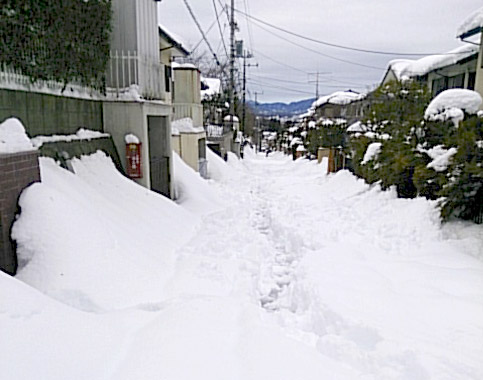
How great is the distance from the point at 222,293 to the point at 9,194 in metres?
2.51

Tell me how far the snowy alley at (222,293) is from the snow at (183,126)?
563 cm

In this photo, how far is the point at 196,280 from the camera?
4.92 m

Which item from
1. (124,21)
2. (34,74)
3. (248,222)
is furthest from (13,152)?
(248,222)

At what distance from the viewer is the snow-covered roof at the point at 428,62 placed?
47.5 feet

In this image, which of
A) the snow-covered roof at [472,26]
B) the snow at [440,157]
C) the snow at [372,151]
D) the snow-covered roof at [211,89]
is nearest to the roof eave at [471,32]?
the snow-covered roof at [472,26]

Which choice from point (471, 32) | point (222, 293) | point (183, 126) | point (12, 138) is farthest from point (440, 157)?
point (183, 126)

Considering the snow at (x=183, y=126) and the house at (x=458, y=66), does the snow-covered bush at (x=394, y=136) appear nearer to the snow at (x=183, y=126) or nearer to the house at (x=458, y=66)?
the house at (x=458, y=66)

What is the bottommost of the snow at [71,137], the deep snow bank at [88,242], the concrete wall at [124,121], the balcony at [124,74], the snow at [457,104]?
the deep snow bank at [88,242]

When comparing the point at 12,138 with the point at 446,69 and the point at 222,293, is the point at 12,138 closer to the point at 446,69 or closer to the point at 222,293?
the point at 222,293

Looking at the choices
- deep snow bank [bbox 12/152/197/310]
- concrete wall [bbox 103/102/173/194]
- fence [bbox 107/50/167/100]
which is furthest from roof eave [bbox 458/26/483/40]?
deep snow bank [bbox 12/152/197/310]

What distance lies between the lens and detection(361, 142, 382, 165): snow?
11009 mm

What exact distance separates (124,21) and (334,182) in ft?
29.6

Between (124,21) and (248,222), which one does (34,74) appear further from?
(248,222)

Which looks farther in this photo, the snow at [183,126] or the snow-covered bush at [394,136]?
the snow at [183,126]
